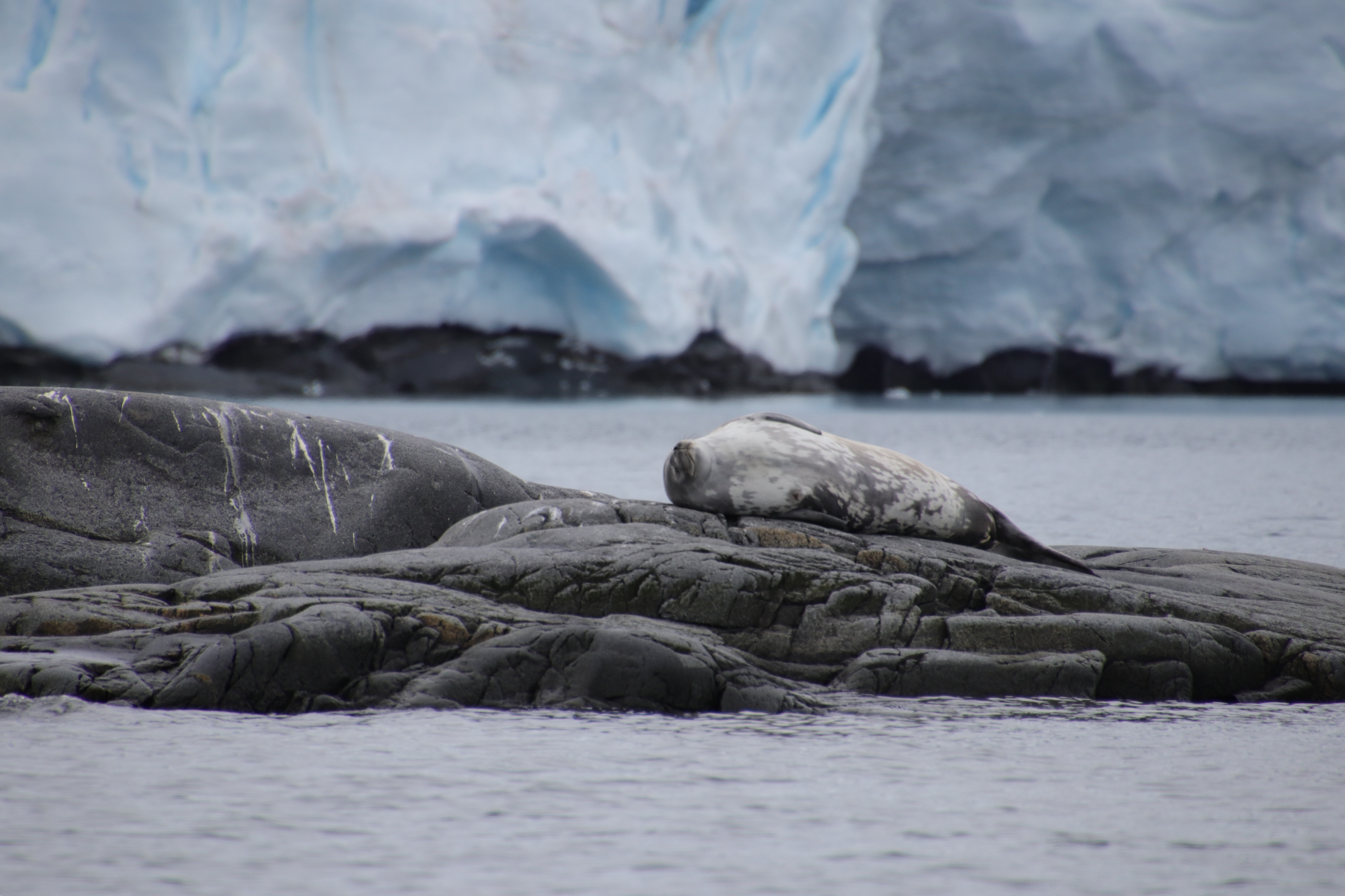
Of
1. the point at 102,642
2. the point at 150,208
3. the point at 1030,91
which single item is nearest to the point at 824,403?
the point at 1030,91

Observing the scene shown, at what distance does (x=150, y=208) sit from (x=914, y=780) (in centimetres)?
1410

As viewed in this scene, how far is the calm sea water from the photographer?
1812 millimetres

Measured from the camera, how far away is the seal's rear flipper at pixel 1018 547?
414 cm

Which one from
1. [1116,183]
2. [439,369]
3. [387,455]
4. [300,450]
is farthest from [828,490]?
[1116,183]

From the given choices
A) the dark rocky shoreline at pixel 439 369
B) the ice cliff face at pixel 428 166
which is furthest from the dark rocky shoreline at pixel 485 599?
the ice cliff face at pixel 428 166

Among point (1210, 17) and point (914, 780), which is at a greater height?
point (1210, 17)

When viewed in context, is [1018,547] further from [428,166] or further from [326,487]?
[428,166]

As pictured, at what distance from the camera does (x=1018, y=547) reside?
4172mm

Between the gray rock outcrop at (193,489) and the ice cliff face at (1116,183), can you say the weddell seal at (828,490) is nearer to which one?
the gray rock outcrop at (193,489)

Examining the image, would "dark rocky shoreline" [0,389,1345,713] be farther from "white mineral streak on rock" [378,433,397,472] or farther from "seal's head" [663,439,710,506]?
"seal's head" [663,439,710,506]

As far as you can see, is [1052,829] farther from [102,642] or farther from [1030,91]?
[1030,91]

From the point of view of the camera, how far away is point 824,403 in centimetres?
2327

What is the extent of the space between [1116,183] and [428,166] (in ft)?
40.2

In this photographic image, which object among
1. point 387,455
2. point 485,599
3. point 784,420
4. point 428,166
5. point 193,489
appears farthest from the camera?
point 428,166
